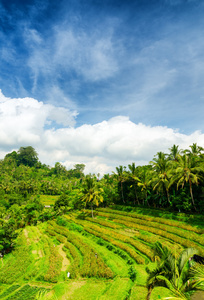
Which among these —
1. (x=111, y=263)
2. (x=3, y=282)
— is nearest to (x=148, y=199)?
(x=111, y=263)

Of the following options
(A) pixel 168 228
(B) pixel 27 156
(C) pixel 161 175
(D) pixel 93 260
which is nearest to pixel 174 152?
(C) pixel 161 175

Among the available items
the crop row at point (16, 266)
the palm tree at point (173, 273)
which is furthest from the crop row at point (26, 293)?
the palm tree at point (173, 273)

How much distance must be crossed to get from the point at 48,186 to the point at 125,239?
270 ft

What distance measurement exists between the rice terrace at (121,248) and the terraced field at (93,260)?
0.10m

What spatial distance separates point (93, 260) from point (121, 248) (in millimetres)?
4967

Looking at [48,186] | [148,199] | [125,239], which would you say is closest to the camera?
[125,239]

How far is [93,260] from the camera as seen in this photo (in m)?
21.6

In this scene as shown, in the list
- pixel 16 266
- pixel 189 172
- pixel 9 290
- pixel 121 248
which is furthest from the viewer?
pixel 189 172

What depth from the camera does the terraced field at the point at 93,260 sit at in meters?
16.4

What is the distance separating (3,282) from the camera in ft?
65.4

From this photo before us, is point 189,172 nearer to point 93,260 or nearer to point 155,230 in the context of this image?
point 155,230

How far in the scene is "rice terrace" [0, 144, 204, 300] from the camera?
9.76m

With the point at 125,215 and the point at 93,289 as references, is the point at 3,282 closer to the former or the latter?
the point at 93,289

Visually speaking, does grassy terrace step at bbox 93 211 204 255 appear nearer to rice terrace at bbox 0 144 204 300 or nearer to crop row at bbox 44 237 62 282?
rice terrace at bbox 0 144 204 300
